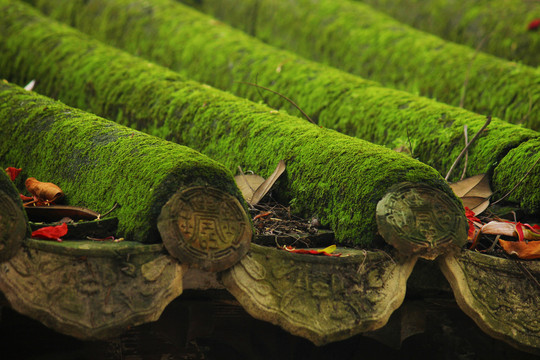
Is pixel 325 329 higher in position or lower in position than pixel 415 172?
lower

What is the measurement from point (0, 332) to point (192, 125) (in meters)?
2.01

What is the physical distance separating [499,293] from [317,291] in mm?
884

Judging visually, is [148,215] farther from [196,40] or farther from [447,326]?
[196,40]

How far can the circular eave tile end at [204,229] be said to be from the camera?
2.70 metres

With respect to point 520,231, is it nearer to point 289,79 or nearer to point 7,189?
point 7,189

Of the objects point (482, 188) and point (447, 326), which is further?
point (482, 188)

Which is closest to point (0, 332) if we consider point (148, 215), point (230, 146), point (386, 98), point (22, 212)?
point (22, 212)

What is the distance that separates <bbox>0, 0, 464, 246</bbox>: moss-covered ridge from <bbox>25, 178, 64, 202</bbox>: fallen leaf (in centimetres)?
114

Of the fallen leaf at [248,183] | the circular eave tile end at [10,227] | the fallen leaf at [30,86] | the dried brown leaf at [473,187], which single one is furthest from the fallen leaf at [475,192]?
the fallen leaf at [30,86]

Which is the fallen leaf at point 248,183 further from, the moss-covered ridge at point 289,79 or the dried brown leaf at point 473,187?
the moss-covered ridge at point 289,79

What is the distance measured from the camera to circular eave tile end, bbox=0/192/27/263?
98.2 inches

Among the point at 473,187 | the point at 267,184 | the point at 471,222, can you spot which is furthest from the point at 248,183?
the point at 473,187

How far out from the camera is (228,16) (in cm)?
830

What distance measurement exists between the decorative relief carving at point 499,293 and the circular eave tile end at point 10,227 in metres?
1.82
